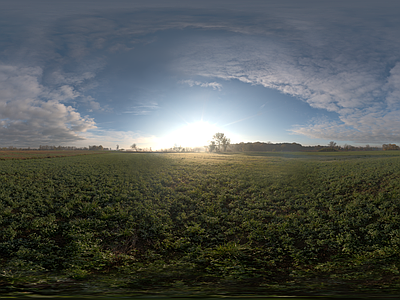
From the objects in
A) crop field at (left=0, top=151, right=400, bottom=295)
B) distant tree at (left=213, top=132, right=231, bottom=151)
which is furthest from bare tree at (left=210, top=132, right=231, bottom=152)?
crop field at (left=0, top=151, right=400, bottom=295)

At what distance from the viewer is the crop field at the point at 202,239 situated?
6.46 metres

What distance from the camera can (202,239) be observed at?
A: 9938 mm

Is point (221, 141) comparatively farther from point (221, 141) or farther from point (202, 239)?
point (202, 239)

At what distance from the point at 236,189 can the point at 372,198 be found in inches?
370

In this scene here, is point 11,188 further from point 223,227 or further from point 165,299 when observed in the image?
point 165,299

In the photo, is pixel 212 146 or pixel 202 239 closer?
pixel 202 239

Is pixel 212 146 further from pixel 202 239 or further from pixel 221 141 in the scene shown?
pixel 202 239

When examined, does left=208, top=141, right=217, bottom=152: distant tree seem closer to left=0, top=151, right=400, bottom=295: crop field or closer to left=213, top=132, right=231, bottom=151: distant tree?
left=213, top=132, right=231, bottom=151: distant tree

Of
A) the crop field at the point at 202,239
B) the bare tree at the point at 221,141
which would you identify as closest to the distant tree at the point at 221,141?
the bare tree at the point at 221,141

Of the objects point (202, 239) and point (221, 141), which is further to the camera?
point (221, 141)

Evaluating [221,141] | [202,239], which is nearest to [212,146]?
[221,141]

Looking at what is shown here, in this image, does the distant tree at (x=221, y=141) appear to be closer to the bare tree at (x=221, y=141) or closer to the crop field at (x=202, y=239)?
the bare tree at (x=221, y=141)

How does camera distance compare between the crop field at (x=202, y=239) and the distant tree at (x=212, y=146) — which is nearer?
the crop field at (x=202, y=239)

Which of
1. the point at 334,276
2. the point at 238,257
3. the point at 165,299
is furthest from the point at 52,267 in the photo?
the point at 334,276
